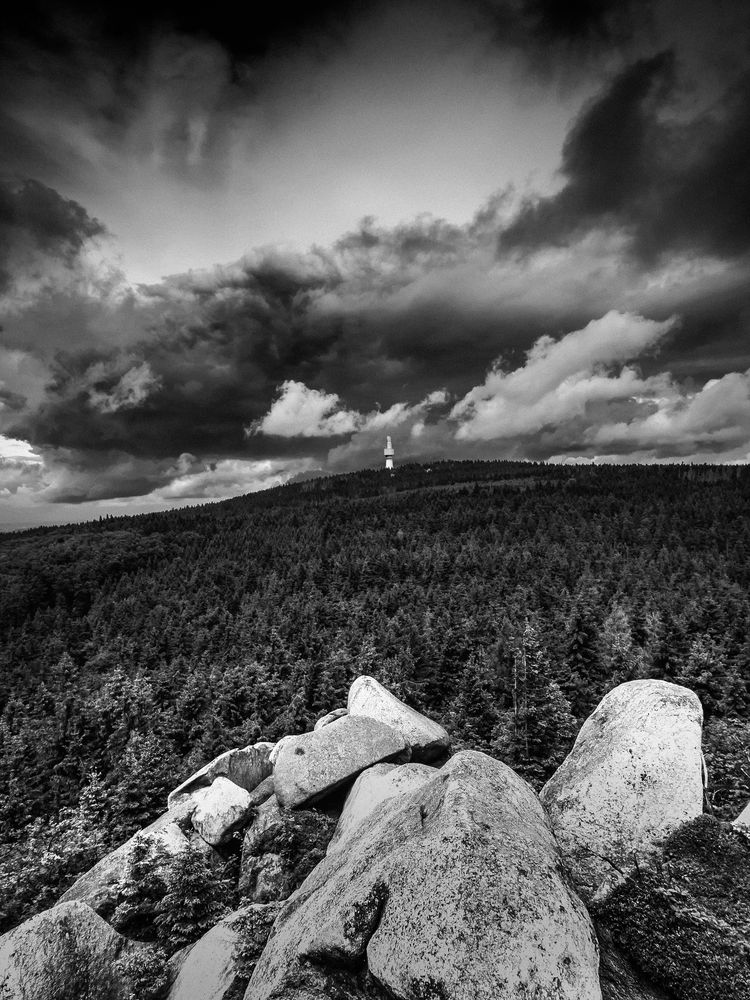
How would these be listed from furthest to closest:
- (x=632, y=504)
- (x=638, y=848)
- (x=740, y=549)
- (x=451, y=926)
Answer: (x=632, y=504), (x=740, y=549), (x=638, y=848), (x=451, y=926)

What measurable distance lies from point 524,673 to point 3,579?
16638 cm

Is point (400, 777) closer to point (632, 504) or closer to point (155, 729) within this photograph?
point (155, 729)

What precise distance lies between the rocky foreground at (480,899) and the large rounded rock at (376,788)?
8cm

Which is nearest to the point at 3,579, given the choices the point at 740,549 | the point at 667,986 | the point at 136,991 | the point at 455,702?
the point at 455,702

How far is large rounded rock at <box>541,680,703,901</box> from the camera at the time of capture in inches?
435

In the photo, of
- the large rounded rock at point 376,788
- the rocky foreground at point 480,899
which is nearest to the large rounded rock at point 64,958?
the rocky foreground at point 480,899

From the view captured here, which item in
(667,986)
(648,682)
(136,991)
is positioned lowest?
(136,991)

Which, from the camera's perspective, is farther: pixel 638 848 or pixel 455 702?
pixel 455 702

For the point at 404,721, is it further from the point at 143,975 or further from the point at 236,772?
the point at 143,975

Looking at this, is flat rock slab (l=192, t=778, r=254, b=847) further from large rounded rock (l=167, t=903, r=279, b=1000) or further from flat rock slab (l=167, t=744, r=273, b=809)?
large rounded rock (l=167, t=903, r=279, b=1000)

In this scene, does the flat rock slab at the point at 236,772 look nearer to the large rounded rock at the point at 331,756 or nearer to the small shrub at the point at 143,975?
the large rounded rock at the point at 331,756

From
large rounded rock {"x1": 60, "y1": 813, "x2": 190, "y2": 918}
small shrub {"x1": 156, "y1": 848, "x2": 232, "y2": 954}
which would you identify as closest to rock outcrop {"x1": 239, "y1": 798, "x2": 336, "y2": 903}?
small shrub {"x1": 156, "y1": 848, "x2": 232, "y2": 954}

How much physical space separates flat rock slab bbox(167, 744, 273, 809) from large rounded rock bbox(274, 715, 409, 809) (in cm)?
251

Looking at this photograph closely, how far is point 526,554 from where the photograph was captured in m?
110
